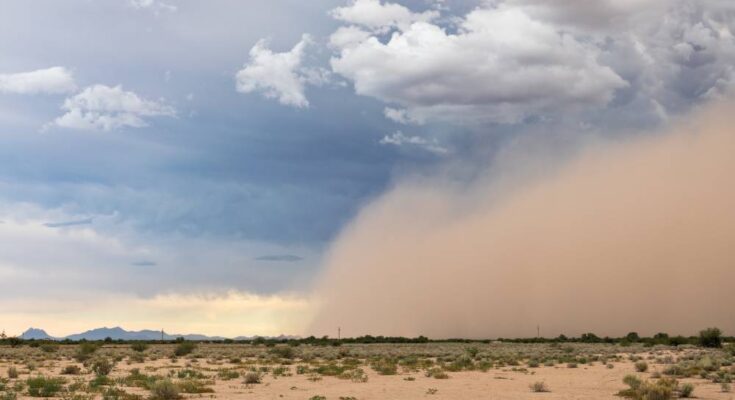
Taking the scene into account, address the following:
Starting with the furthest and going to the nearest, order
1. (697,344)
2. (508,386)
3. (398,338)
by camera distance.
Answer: (398,338), (697,344), (508,386)

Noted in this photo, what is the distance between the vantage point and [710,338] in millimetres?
109375

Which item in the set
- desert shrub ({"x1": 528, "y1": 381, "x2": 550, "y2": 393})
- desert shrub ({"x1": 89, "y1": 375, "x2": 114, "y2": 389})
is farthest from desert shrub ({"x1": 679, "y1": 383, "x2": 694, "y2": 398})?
desert shrub ({"x1": 89, "y1": 375, "x2": 114, "y2": 389})

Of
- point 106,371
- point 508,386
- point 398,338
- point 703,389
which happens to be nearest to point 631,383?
point 703,389

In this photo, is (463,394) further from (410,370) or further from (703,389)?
(410,370)

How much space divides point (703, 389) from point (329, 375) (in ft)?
72.8

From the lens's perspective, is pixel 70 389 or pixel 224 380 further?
pixel 224 380

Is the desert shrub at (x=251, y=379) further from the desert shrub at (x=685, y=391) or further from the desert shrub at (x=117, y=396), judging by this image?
the desert shrub at (x=685, y=391)

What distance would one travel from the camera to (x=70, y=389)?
33.6 m

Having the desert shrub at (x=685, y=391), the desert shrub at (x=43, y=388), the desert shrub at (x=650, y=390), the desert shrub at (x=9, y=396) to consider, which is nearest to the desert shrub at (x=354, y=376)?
the desert shrub at (x=650, y=390)

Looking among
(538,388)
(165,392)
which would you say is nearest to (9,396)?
(165,392)

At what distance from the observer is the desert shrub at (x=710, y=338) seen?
109 meters

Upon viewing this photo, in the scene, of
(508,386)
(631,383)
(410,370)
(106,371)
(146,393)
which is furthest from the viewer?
(410,370)

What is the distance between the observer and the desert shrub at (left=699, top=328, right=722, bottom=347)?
109 meters

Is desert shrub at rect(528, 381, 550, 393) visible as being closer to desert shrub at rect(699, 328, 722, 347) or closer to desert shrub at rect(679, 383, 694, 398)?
desert shrub at rect(679, 383, 694, 398)
